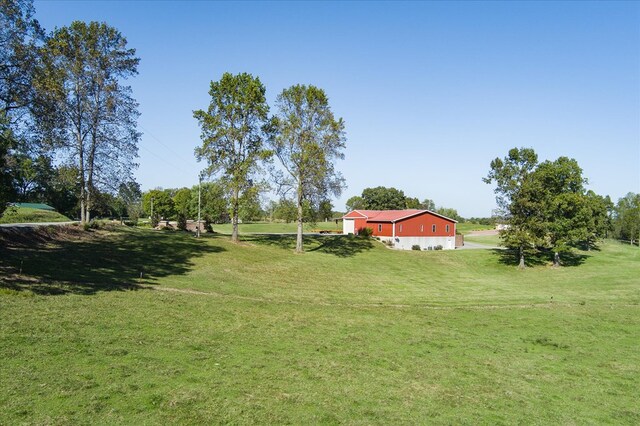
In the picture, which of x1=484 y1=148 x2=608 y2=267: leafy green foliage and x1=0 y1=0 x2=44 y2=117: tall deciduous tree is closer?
x1=0 y1=0 x2=44 y2=117: tall deciduous tree

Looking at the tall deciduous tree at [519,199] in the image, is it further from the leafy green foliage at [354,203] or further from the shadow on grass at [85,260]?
the leafy green foliage at [354,203]

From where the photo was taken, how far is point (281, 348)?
46.0ft

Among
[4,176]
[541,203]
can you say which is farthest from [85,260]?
[541,203]

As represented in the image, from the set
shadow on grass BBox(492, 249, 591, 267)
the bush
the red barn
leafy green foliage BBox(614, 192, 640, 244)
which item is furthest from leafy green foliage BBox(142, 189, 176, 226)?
leafy green foliage BBox(614, 192, 640, 244)

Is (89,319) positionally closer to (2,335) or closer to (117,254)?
(2,335)

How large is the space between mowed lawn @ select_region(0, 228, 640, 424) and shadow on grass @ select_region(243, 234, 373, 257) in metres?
18.8

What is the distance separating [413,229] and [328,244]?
54.7 ft

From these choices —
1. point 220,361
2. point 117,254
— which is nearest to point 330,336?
point 220,361

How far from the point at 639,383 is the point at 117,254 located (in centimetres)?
2986

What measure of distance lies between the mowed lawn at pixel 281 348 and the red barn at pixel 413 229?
107 ft

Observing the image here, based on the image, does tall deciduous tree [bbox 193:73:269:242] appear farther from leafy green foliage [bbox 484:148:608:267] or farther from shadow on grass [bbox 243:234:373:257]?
leafy green foliage [bbox 484:148:608:267]

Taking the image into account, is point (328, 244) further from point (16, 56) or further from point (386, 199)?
point (386, 199)

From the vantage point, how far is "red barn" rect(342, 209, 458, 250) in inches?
2516

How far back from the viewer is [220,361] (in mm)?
12102
